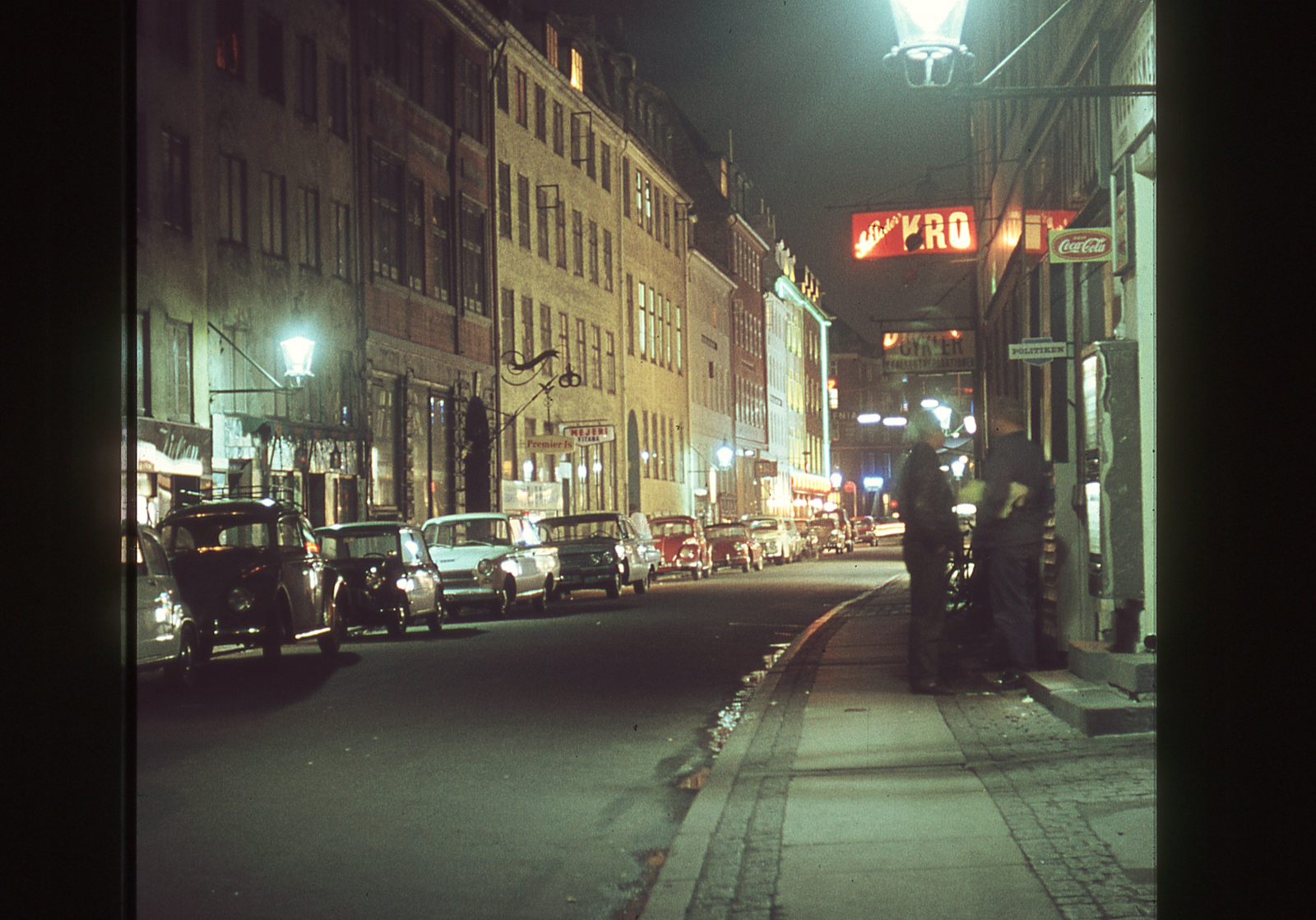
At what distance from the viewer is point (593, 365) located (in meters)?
55.6

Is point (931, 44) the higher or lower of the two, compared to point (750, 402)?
lower

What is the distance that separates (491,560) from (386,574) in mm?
4817

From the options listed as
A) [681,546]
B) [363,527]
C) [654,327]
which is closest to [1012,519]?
[363,527]

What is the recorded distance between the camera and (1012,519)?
11.1m

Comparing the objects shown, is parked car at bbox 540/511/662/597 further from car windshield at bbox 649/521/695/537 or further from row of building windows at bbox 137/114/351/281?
row of building windows at bbox 137/114/351/281

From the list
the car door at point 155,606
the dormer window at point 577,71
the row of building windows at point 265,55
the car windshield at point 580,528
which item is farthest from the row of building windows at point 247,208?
the dormer window at point 577,71

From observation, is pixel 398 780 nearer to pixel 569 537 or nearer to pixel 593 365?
pixel 569 537

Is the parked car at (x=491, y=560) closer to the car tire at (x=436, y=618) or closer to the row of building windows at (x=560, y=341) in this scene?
the car tire at (x=436, y=618)

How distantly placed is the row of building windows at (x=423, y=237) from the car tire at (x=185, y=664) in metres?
23.7

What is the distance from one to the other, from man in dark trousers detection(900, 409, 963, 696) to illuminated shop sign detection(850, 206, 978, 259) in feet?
93.3

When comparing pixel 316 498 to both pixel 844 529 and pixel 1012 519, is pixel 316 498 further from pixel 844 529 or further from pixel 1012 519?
pixel 844 529

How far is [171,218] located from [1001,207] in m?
13.9

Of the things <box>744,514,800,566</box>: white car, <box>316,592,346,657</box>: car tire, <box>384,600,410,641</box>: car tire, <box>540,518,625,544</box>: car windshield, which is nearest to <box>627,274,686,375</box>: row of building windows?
<box>744,514,800,566</box>: white car

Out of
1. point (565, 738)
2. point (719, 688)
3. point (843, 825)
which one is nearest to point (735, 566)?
point (719, 688)
